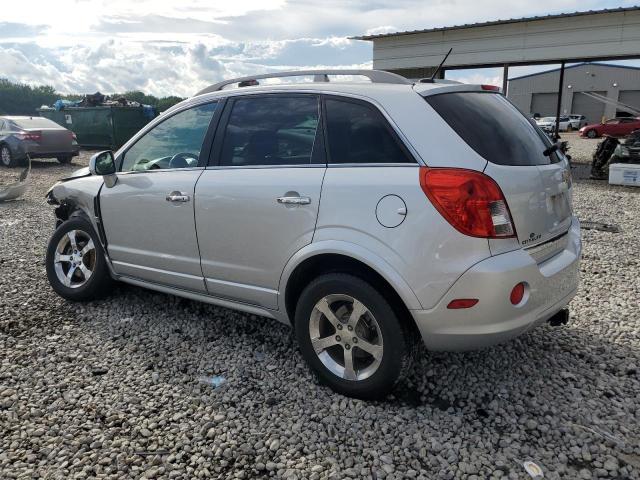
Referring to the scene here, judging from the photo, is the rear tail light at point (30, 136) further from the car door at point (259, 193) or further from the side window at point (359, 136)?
the side window at point (359, 136)

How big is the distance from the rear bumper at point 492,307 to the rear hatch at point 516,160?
174 millimetres

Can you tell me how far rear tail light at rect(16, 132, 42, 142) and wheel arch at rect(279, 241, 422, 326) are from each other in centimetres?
1533

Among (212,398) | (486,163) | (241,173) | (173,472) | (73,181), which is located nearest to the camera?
(173,472)

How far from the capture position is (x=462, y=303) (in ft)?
8.74

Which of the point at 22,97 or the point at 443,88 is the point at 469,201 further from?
the point at 22,97

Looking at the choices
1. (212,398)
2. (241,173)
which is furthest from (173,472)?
(241,173)

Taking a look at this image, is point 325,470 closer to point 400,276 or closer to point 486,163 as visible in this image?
point 400,276

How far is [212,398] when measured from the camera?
3156 mm

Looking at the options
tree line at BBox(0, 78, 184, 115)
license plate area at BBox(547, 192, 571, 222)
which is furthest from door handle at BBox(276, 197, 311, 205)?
tree line at BBox(0, 78, 184, 115)

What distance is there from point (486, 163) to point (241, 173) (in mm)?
1530

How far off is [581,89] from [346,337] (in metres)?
54.0

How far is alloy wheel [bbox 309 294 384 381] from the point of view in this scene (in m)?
2.97

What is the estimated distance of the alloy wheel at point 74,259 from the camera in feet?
15.1

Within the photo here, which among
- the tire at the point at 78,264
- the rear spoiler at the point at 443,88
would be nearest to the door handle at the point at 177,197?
the tire at the point at 78,264
